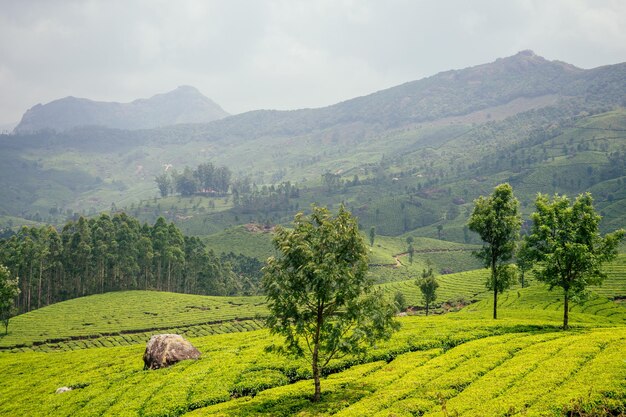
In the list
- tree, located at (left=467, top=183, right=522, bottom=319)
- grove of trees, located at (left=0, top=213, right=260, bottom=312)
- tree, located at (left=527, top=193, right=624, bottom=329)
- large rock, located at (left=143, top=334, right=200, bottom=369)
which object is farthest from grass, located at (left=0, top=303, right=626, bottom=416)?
grove of trees, located at (left=0, top=213, right=260, bottom=312)

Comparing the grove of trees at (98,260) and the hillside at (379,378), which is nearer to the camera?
the hillside at (379,378)

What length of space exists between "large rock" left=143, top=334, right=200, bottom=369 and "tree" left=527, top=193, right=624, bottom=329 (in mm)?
42700

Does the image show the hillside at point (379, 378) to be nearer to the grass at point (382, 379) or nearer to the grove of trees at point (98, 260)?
the grass at point (382, 379)

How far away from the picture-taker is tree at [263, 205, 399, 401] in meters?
29.9

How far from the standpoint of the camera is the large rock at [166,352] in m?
47.4

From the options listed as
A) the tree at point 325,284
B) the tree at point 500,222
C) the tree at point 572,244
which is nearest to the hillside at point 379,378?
the tree at point 325,284

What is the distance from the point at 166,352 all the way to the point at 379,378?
85.2ft

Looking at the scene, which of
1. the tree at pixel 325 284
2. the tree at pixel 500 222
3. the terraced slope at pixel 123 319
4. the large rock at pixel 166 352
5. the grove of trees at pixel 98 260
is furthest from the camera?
the grove of trees at pixel 98 260

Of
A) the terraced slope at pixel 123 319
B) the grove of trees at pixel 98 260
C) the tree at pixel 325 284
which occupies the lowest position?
the terraced slope at pixel 123 319

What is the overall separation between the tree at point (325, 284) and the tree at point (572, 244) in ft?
84.6

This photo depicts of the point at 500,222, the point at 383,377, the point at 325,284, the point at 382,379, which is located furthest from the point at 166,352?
the point at 500,222

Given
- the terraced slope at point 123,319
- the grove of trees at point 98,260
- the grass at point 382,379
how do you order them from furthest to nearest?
the grove of trees at point 98,260
the terraced slope at point 123,319
the grass at point 382,379

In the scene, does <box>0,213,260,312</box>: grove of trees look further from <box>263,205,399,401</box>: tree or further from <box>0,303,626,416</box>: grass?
<box>263,205,399,401</box>: tree

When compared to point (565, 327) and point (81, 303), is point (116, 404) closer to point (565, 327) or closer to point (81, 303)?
point (565, 327)
